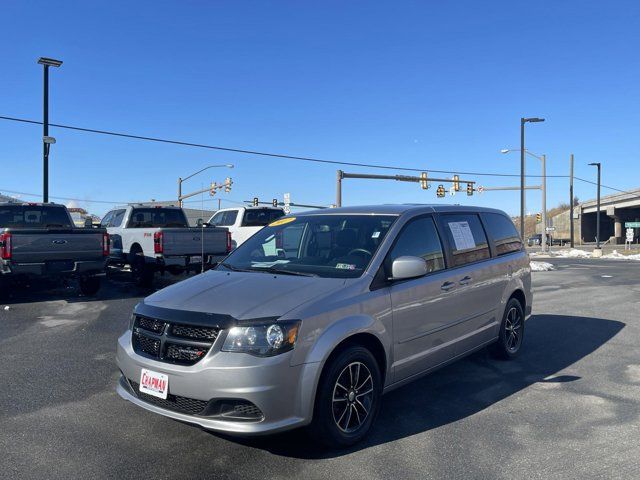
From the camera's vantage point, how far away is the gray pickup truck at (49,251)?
9.95 m

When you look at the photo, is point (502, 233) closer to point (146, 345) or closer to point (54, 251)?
point (146, 345)

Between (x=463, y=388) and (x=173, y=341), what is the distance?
9.85ft

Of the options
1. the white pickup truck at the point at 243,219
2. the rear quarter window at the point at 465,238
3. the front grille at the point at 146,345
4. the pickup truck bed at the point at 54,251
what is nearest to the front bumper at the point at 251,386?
the front grille at the point at 146,345

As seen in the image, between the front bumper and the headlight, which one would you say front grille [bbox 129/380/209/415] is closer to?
the front bumper

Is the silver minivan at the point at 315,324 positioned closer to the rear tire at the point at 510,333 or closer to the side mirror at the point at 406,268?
the side mirror at the point at 406,268

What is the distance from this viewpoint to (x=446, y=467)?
359 cm

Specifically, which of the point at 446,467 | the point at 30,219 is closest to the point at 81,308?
the point at 30,219

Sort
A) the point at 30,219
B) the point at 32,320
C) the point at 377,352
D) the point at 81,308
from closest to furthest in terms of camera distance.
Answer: the point at 377,352
the point at 32,320
the point at 81,308
the point at 30,219

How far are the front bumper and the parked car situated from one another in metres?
7.58

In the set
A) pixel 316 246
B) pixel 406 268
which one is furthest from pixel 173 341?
pixel 406 268

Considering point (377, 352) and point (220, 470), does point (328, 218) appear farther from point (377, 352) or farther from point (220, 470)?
point (220, 470)

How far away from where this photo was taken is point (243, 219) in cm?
1633

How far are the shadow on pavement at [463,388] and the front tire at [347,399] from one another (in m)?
0.14

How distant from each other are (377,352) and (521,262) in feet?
10.9
